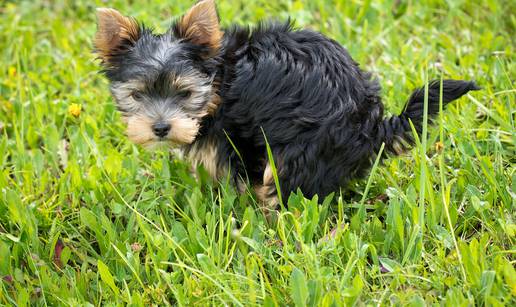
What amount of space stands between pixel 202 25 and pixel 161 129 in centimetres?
67

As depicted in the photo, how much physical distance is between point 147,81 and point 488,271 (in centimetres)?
211

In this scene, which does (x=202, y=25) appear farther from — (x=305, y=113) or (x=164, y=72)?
(x=305, y=113)

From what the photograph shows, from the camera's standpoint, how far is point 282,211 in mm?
3725

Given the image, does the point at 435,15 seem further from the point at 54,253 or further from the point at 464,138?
the point at 54,253

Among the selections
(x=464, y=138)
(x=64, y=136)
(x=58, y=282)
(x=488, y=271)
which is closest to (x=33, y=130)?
(x=64, y=136)

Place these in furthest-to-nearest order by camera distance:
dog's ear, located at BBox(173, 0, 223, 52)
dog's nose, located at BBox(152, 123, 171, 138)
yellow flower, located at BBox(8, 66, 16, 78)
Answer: yellow flower, located at BBox(8, 66, 16, 78) < dog's ear, located at BBox(173, 0, 223, 52) < dog's nose, located at BBox(152, 123, 171, 138)

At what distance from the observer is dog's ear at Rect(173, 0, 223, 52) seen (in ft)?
13.1

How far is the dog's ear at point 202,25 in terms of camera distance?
399 centimetres

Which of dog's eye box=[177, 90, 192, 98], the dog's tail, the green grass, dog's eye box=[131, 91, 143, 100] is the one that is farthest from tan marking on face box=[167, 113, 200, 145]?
the dog's tail

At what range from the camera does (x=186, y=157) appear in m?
4.39

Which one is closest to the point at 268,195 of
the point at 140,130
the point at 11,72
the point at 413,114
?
the point at 140,130

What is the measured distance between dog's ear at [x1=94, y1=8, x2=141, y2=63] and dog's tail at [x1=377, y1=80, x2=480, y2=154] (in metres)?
→ 1.58

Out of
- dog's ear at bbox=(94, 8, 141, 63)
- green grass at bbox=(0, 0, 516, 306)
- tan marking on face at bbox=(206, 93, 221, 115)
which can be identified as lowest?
green grass at bbox=(0, 0, 516, 306)

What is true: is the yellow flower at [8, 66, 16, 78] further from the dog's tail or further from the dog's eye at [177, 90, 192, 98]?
the dog's tail
